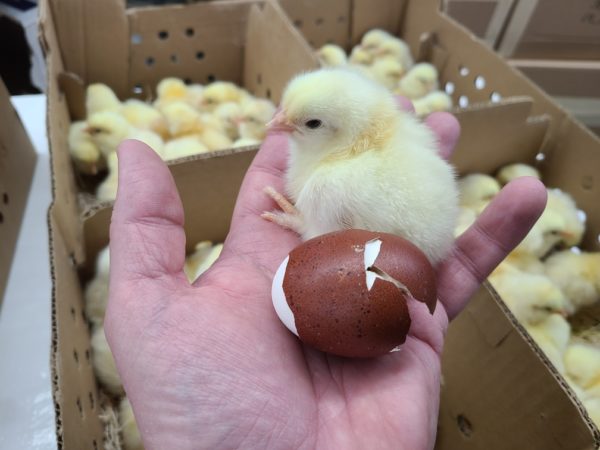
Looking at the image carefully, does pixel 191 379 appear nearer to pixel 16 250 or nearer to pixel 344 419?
pixel 344 419

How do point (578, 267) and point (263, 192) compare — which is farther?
point (578, 267)

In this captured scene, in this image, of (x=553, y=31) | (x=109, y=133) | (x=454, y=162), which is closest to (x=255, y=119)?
(x=109, y=133)

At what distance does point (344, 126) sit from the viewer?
104 cm

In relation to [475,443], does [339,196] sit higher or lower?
higher

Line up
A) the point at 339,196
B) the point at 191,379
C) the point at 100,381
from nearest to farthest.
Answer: the point at 191,379
the point at 339,196
the point at 100,381

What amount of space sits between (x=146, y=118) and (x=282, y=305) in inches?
54.8

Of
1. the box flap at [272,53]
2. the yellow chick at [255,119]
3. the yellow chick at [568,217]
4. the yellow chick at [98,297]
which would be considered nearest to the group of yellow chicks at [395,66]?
the box flap at [272,53]

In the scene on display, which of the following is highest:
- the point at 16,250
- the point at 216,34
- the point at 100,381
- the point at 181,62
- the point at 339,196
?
the point at 339,196

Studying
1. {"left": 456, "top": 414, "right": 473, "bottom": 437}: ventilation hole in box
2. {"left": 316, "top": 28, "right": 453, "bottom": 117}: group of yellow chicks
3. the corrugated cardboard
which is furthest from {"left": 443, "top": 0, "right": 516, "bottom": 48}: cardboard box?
{"left": 456, "top": 414, "right": 473, "bottom": 437}: ventilation hole in box

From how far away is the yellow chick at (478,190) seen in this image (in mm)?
1799

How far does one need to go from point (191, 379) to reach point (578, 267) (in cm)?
142

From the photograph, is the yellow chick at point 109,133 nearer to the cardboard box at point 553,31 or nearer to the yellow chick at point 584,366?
the yellow chick at point 584,366

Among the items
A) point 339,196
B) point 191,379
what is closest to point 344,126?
point 339,196

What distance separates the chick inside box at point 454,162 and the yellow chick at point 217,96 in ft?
0.40
